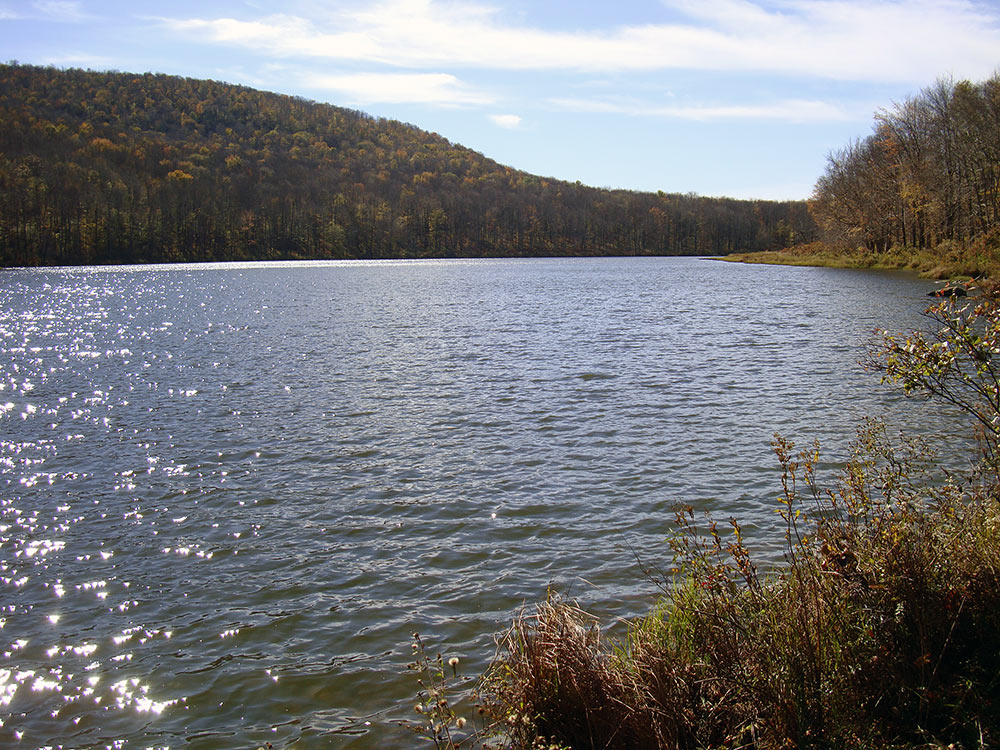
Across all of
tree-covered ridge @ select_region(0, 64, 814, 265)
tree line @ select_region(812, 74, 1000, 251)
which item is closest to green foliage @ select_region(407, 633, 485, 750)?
tree line @ select_region(812, 74, 1000, 251)

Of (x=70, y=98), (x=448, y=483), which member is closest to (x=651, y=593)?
(x=448, y=483)

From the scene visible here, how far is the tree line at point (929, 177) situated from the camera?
55625mm

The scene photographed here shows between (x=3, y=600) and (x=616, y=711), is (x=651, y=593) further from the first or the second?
(x=3, y=600)

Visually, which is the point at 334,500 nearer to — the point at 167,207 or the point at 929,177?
the point at 929,177

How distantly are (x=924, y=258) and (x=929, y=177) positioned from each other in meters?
6.67

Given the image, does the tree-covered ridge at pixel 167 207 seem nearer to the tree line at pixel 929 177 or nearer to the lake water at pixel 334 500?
the tree line at pixel 929 177

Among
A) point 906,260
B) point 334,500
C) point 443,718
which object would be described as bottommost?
point 334,500

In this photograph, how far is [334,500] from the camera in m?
11.5

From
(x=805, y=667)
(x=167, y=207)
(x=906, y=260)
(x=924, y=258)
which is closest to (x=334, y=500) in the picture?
(x=805, y=667)

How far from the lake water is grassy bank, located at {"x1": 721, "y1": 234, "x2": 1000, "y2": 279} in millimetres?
25409

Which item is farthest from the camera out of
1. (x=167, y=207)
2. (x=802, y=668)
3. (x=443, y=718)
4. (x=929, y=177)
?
(x=167, y=207)

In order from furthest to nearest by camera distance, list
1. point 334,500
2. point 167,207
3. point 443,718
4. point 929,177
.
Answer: point 167,207 < point 929,177 < point 334,500 < point 443,718

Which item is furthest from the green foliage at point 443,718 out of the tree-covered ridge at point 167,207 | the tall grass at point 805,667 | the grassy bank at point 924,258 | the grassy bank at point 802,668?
the tree-covered ridge at point 167,207

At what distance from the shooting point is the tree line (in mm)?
55625
